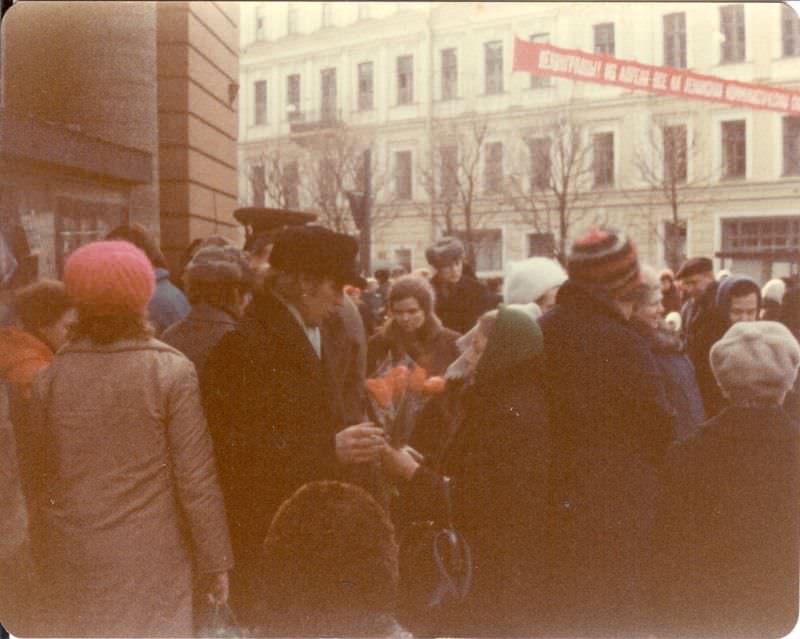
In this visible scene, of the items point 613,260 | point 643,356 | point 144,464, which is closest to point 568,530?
point 643,356

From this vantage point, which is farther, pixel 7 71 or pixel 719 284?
pixel 7 71

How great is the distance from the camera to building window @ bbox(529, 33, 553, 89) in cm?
229

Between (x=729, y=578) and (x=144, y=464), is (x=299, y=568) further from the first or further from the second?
(x=729, y=578)

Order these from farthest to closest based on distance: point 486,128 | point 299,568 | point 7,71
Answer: point 7,71
point 486,128
point 299,568

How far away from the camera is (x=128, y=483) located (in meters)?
2.04

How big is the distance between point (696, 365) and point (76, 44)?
6.37ft

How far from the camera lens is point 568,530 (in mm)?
2051

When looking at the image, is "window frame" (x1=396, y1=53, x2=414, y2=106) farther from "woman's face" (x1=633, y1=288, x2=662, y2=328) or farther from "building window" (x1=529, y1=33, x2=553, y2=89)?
"woman's face" (x1=633, y1=288, x2=662, y2=328)

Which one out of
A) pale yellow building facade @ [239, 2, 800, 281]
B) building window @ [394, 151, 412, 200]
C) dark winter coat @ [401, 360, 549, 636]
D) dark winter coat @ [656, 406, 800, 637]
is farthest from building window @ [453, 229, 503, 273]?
dark winter coat @ [656, 406, 800, 637]

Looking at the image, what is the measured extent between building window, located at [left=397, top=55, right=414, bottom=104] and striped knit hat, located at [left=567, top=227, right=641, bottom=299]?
2.13 ft

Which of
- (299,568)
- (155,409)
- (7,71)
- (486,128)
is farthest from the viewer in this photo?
(7,71)

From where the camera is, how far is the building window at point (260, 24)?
7.96ft

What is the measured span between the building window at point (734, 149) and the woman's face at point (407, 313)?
0.86 metres

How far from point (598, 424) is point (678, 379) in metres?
0.29
